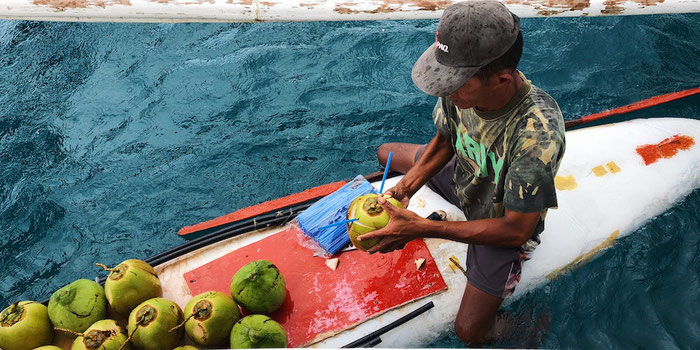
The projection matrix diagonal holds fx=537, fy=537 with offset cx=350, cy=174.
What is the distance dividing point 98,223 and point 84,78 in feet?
8.32

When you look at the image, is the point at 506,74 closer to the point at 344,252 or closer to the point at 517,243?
the point at 517,243

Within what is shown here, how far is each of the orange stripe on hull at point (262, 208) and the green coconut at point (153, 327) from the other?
2001 millimetres

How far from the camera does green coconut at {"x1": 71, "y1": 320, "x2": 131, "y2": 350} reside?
2834mm

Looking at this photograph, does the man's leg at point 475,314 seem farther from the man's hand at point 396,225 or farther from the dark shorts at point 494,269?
the man's hand at point 396,225

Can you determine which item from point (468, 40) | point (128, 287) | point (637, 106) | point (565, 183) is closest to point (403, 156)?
point (565, 183)

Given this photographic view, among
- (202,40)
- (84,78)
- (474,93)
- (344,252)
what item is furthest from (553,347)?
(84,78)

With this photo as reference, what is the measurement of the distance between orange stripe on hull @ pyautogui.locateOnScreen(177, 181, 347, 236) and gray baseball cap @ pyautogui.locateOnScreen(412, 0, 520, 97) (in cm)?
242

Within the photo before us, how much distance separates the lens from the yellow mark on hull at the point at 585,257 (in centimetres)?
394

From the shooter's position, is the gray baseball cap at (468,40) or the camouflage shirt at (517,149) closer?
the gray baseball cap at (468,40)

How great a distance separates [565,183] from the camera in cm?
416

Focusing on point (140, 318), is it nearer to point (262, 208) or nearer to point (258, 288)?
point (258, 288)

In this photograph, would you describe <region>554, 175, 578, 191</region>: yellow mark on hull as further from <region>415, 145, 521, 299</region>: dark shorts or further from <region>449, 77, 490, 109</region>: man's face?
<region>449, 77, 490, 109</region>: man's face

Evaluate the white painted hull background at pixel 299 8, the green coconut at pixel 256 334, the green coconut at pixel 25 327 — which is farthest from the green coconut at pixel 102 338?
the white painted hull background at pixel 299 8

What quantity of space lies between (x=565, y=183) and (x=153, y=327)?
3104mm
